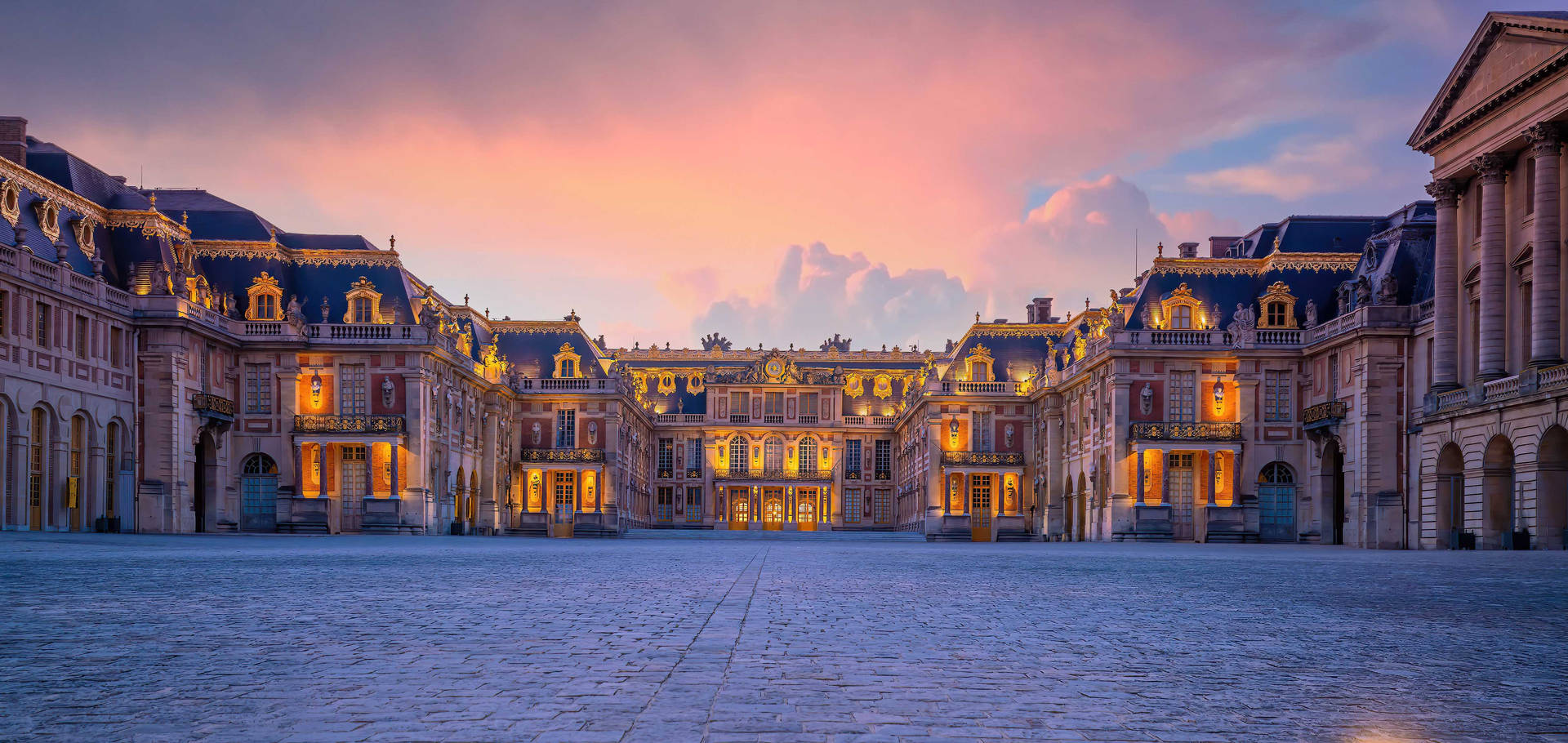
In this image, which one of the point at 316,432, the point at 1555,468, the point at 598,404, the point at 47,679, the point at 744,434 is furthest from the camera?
the point at 744,434

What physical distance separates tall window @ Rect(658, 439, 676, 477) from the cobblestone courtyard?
3255 inches

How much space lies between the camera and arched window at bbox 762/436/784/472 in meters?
98.2

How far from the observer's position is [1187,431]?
51656 millimetres

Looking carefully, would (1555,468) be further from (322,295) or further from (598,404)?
(598,404)

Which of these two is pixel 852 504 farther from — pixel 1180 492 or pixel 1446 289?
pixel 1446 289

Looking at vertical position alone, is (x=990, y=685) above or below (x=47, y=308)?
below

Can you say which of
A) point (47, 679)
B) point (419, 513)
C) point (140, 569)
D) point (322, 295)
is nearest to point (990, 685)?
point (47, 679)

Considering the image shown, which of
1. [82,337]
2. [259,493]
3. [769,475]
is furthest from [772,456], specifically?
[82,337]

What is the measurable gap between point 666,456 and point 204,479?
50.3m

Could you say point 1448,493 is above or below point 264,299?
below

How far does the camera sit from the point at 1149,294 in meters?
54.0

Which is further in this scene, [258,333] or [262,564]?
[258,333]

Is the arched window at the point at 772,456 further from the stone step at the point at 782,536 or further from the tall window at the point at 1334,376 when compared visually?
the tall window at the point at 1334,376

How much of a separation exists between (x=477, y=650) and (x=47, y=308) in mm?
37750
